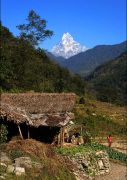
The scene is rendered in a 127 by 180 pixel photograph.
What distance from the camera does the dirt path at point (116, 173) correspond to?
2436cm

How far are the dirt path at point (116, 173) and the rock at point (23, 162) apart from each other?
5104mm

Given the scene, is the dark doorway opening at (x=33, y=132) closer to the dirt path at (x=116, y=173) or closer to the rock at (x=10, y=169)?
the dirt path at (x=116, y=173)

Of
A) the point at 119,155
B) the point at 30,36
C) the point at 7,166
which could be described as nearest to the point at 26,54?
the point at 30,36

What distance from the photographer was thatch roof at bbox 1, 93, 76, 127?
2458 cm

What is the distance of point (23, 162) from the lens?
20.1 m

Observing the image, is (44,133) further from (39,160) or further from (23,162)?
(23,162)

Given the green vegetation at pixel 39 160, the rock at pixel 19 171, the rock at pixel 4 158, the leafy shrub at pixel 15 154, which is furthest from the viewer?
the leafy shrub at pixel 15 154

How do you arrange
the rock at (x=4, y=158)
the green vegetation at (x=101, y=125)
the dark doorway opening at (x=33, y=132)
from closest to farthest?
1. the rock at (x=4, y=158)
2. the dark doorway opening at (x=33, y=132)
3. the green vegetation at (x=101, y=125)

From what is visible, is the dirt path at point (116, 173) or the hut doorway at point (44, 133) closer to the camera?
the dirt path at point (116, 173)

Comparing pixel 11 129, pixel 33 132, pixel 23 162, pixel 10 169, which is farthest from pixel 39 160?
pixel 33 132

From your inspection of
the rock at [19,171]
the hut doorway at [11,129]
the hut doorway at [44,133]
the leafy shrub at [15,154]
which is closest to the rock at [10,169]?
the rock at [19,171]

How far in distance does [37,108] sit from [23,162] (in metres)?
8.31

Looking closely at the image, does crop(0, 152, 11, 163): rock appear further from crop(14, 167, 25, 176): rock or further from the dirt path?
the dirt path

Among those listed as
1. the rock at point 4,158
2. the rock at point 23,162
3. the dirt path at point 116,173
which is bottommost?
the dirt path at point 116,173
